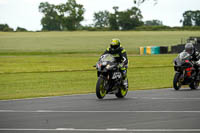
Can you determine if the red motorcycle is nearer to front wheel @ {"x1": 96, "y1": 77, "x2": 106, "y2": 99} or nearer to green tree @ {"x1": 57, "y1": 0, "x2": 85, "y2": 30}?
front wheel @ {"x1": 96, "y1": 77, "x2": 106, "y2": 99}

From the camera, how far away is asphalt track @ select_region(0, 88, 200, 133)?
30.4 ft

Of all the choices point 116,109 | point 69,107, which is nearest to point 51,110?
point 69,107

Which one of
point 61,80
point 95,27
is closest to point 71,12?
point 95,27

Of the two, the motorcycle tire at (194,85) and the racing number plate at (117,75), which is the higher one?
the racing number plate at (117,75)

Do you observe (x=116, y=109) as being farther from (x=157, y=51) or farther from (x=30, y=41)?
(x=30, y=41)

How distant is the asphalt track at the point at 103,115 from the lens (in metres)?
9.27

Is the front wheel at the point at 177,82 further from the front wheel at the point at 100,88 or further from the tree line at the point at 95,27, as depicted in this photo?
the tree line at the point at 95,27

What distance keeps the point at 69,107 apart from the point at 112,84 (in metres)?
2.60

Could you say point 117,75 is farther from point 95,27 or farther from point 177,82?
point 95,27

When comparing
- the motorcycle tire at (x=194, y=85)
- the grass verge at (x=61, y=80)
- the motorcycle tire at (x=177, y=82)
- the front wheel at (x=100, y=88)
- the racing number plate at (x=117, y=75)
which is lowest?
the grass verge at (x=61, y=80)

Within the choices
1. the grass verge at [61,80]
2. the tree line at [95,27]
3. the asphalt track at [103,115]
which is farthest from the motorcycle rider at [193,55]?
the tree line at [95,27]

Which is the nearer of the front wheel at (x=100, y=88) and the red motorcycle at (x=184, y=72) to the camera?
the front wheel at (x=100, y=88)

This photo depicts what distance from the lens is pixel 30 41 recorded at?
3713 inches

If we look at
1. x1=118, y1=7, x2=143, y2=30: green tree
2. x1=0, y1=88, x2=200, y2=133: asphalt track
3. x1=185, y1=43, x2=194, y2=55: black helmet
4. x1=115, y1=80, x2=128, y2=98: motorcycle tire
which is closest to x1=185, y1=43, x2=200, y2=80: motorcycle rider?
x1=185, y1=43, x2=194, y2=55: black helmet
